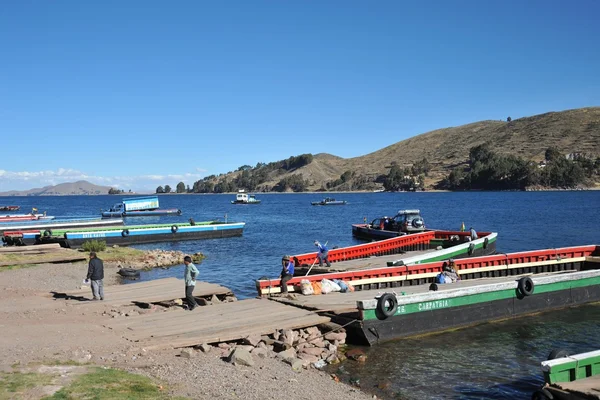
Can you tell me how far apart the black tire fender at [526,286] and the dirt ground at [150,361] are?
10.3m

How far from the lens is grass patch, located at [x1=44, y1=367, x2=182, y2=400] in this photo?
30.2ft

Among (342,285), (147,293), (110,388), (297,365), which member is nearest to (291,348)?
(297,365)

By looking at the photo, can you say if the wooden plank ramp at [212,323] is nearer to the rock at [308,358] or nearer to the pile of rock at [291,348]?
the pile of rock at [291,348]

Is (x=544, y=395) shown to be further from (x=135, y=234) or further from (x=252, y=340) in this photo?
(x=135, y=234)

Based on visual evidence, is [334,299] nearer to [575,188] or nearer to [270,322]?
[270,322]

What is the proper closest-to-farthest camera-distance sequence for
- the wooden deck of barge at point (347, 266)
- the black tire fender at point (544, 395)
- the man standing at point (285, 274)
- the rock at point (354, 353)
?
1. the black tire fender at point (544, 395)
2. the rock at point (354, 353)
3. the man standing at point (285, 274)
4. the wooden deck of barge at point (347, 266)

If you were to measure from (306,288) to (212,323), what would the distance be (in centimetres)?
502

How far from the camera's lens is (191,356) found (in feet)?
41.1

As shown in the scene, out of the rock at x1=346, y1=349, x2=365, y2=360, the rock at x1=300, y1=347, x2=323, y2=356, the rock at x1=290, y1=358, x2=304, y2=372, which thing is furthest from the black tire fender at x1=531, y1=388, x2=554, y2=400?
the rock at x1=300, y1=347, x2=323, y2=356

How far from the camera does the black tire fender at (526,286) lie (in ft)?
65.7

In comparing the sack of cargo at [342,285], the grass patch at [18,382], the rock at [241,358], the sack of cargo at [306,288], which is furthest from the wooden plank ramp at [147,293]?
the grass patch at [18,382]

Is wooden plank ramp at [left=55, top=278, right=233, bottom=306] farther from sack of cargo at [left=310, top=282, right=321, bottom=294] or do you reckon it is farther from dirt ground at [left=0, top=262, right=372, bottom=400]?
sack of cargo at [left=310, top=282, right=321, bottom=294]

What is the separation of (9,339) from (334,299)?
32.7 feet

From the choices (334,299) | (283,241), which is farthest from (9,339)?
(283,241)
